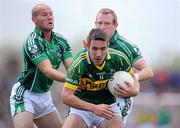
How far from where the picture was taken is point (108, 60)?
9883 mm

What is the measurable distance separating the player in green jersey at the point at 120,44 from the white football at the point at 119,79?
1.12 m

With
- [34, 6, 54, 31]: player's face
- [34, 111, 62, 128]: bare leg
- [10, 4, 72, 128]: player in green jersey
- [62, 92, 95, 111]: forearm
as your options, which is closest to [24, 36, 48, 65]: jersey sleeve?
[10, 4, 72, 128]: player in green jersey

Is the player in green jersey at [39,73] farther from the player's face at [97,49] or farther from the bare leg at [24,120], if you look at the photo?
the player's face at [97,49]

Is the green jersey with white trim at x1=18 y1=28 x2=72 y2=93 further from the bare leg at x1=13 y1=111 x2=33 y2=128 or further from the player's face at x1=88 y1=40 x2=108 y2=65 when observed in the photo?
the player's face at x1=88 y1=40 x2=108 y2=65

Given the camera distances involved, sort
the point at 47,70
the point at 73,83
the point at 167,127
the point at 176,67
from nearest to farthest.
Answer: the point at 73,83
the point at 47,70
the point at 167,127
the point at 176,67

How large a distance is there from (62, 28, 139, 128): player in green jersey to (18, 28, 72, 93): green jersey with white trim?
3.58 feet

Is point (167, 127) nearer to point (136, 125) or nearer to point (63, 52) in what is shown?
point (136, 125)

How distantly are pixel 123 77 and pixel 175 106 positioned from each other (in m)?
7.52

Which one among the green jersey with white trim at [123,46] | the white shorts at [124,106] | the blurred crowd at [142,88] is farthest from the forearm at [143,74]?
the blurred crowd at [142,88]

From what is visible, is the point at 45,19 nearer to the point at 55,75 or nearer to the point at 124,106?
the point at 55,75

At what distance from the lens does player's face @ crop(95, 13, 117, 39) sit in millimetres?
10930

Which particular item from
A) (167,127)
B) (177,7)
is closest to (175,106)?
(167,127)

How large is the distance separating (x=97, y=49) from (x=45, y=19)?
162 centimetres

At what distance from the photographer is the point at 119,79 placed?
32.3ft
